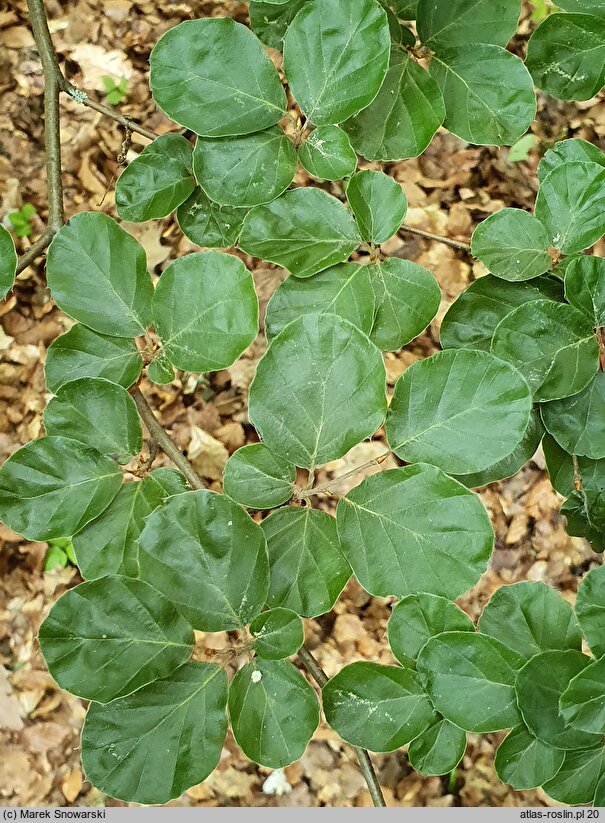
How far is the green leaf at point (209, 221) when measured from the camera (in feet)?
3.44

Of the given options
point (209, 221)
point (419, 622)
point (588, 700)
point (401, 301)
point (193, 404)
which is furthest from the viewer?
point (193, 404)

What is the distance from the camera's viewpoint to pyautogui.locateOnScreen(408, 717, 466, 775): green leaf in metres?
0.83

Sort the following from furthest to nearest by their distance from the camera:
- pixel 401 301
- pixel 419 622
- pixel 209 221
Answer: pixel 209 221, pixel 401 301, pixel 419 622

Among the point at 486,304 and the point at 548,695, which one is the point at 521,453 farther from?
the point at 548,695

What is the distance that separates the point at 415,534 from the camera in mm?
768

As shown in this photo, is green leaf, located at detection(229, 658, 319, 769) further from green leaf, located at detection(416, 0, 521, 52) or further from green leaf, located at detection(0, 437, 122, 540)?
green leaf, located at detection(416, 0, 521, 52)

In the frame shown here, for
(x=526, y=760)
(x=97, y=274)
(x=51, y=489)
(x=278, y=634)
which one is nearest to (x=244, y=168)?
(x=97, y=274)

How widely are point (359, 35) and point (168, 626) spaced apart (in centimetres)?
74

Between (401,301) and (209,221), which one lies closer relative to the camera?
(401,301)

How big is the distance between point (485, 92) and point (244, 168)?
1.19 ft

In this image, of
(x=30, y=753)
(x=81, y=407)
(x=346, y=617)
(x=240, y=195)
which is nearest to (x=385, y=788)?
(x=346, y=617)

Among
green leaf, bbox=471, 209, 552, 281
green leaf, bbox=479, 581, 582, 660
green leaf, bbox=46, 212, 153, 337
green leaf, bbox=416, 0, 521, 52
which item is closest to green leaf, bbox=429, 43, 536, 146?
green leaf, bbox=416, 0, 521, 52

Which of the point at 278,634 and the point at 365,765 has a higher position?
the point at 278,634

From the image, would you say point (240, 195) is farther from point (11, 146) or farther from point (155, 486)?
point (11, 146)
